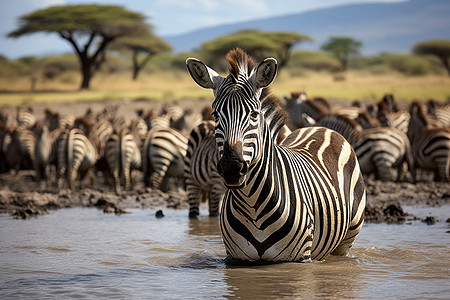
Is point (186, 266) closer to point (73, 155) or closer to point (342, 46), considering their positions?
point (73, 155)

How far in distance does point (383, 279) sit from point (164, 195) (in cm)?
683

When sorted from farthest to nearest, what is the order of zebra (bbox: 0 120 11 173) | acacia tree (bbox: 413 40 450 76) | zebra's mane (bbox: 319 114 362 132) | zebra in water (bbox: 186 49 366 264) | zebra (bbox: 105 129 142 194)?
acacia tree (bbox: 413 40 450 76) → zebra (bbox: 0 120 11 173) → zebra (bbox: 105 129 142 194) → zebra's mane (bbox: 319 114 362 132) → zebra in water (bbox: 186 49 366 264)

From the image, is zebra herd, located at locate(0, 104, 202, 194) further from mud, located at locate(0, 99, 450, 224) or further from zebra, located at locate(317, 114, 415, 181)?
zebra, located at locate(317, 114, 415, 181)

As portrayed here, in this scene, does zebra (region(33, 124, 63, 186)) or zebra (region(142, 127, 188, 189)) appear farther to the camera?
zebra (region(33, 124, 63, 186))

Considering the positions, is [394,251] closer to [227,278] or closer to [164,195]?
[227,278]

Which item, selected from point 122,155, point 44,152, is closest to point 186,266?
point 122,155

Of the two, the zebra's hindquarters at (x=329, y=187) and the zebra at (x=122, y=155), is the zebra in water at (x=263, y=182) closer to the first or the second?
the zebra's hindquarters at (x=329, y=187)

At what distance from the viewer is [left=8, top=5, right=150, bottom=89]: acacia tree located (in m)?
48.0

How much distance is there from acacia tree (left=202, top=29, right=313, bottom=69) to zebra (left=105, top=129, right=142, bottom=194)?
123 feet

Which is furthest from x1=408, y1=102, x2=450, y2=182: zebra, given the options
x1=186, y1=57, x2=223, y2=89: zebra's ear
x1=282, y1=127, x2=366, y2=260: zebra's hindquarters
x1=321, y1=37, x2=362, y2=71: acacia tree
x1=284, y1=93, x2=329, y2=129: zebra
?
x1=321, y1=37, x2=362, y2=71: acacia tree

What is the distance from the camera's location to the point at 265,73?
Result: 4.40 m

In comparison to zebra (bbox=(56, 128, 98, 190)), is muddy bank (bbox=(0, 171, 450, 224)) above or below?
below

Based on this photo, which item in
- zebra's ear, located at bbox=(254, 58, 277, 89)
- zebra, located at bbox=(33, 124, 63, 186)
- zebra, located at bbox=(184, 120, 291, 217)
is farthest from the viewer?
zebra, located at bbox=(33, 124, 63, 186)

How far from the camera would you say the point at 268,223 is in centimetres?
446
